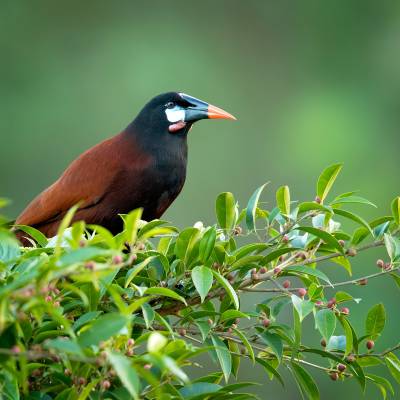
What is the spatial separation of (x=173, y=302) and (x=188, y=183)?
768 cm

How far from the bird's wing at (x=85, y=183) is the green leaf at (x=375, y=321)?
165 cm

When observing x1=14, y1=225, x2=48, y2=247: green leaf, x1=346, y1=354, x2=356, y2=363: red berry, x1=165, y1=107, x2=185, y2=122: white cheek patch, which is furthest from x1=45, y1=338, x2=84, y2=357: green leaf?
x1=165, y1=107, x2=185, y2=122: white cheek patch

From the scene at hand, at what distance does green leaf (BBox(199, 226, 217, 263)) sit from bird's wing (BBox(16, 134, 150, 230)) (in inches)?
64.0

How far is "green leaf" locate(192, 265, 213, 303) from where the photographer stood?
1764mm

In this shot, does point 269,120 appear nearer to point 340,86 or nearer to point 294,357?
point 340,86

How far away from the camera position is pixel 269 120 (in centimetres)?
1188

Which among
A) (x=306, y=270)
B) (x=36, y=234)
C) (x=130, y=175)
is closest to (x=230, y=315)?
(x=306, y=270)

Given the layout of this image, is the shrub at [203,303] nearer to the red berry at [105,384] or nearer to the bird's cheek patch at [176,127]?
the red berry at [105,384]

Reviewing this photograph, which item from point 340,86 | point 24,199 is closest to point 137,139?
point 24,199

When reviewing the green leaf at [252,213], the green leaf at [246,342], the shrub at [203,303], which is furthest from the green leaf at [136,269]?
the green leaf at [252,213]

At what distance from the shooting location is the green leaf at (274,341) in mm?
1882

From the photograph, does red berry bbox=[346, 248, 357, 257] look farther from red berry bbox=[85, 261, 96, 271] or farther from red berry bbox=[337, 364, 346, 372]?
red berry bbox=[85, 261, 96, 271]

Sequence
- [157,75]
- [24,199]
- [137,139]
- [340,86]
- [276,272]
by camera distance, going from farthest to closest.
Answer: [340,86], [157,75], [24,199], [137,139], [276,272]

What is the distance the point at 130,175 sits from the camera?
3475 mm
